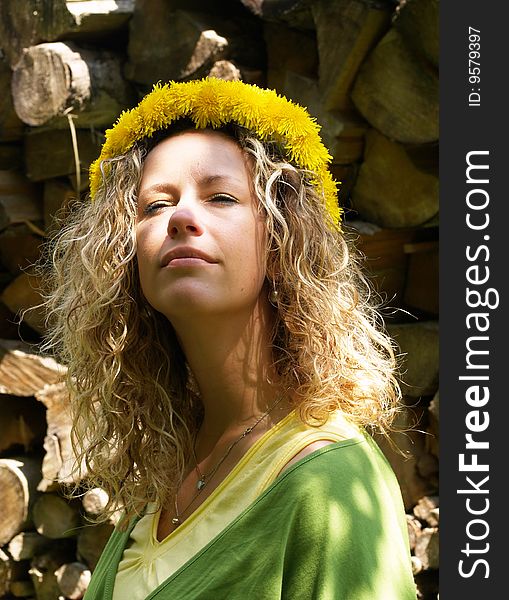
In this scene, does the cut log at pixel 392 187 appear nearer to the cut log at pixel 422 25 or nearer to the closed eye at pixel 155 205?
the cut log at pixel 422 25

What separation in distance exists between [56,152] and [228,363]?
5.51 feet

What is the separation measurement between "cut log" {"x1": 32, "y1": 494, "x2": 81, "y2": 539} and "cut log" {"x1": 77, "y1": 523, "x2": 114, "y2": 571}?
0.05 m

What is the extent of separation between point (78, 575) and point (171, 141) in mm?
1913

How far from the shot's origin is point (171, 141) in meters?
1.47

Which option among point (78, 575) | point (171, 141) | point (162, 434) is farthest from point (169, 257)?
point (78, 575)

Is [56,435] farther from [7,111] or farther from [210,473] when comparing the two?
[210,473]

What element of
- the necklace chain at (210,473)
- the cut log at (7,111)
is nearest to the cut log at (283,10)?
the cut log at (7,111)

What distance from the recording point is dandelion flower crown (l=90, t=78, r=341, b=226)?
145 cm

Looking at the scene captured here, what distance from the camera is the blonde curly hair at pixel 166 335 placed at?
4.60 feet

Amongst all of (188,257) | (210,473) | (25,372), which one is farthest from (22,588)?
(188,257)

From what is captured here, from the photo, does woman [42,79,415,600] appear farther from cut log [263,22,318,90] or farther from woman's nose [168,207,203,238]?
cut log [263,22,318,90]

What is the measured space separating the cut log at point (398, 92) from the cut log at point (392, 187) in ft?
0.35

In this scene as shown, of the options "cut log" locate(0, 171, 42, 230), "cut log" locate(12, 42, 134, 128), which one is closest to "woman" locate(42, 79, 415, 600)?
"cut log" locate(12, 42, 134, 128)

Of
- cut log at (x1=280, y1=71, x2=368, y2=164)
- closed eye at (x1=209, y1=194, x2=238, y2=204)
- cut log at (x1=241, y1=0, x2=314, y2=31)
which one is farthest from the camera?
cut log at (x1=280, y1=71, x2=368, y2=164)
